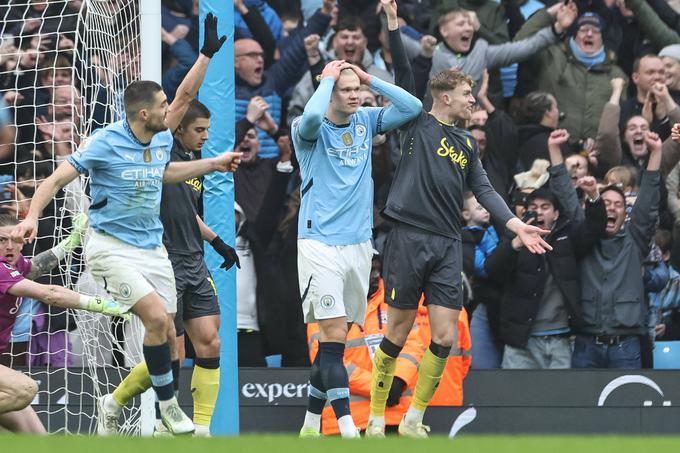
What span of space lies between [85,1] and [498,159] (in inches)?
143

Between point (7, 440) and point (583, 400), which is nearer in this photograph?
point (7, 440)

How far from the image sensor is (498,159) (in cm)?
1123

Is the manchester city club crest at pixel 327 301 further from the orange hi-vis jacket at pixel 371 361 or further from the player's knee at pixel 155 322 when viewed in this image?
the orange hi-vis jacket at pixel 371 361

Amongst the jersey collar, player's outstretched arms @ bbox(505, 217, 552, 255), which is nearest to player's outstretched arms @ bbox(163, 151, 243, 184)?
the jersey collar

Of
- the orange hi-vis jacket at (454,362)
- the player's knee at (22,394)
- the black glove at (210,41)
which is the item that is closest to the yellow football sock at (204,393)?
the player's knee at (22,394)

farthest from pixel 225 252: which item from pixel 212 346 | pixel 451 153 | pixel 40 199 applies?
pixel 40 199

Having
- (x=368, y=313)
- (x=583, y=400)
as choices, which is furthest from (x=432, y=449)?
(x=583, y=400)

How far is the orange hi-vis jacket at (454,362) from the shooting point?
33.4ft

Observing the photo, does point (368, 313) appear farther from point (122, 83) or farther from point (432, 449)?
point (432, 449)

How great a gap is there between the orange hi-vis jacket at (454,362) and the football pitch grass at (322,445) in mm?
4170

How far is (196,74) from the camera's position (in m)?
8.66

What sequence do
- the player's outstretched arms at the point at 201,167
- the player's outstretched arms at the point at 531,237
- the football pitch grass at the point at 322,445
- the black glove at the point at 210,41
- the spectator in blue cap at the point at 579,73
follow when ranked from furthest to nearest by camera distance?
1. the spectator in blue cap at the point at 579,73
2. the black glove at the point at 210,41
3. the player's outstretched arms at the point at 531,237
4. the player's outstretched arms at the point at 201,167
5. the football pitch grass at the point at 322,445

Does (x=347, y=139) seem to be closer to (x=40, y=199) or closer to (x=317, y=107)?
(x=317, y=107)

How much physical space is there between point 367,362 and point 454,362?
681 mm
